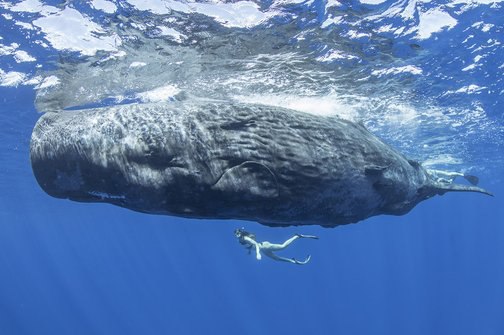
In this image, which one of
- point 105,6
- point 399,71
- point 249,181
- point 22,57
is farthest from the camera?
point 399,71

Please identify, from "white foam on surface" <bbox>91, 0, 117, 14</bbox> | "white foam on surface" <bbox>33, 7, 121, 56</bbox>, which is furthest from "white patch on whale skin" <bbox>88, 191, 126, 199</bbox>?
"white foam on surface" <bbox>33, 7, 121, 56</bbox>

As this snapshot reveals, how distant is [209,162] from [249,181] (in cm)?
58

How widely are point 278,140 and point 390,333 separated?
8896 cm

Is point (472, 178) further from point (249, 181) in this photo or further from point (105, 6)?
point (105, 6)

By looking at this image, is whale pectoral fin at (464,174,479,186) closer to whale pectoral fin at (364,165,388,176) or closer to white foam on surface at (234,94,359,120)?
whale pectoral fin at (364,165,388,176)

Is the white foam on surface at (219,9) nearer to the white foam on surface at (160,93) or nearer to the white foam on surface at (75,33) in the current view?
the white foam on surface at (75,33)

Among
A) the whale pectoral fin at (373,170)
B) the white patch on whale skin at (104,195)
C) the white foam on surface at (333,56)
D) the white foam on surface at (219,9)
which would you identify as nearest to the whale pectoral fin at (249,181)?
the white patch on whale skin at (104,195)

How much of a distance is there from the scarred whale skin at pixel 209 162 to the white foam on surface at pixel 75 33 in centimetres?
593

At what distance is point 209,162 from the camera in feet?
16.7

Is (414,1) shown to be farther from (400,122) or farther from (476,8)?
(400,122)

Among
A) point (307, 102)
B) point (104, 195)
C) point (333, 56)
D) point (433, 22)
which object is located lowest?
point (307, 102)

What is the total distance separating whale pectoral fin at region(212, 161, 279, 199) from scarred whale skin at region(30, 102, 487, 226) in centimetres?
1

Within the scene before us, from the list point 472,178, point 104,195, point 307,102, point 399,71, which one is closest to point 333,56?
point 399,71

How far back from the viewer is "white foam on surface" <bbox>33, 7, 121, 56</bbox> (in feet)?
35.2
